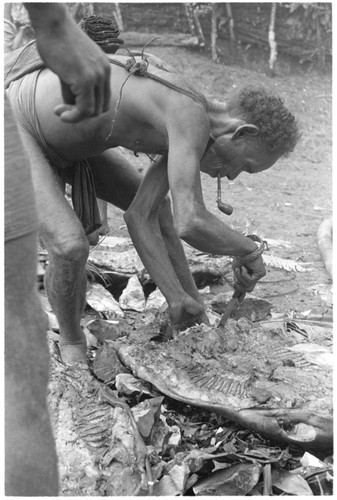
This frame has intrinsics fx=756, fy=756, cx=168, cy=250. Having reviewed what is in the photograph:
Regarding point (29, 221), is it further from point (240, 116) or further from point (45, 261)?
point (45, 261)

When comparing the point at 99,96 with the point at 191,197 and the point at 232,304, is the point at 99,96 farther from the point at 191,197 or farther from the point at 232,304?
the point at 232,304

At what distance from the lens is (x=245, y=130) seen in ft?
12.1

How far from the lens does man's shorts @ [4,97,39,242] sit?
1.74 metres

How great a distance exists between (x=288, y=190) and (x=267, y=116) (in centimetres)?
418

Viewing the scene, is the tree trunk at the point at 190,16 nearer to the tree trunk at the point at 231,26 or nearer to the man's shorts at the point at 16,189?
the tree trunk at the point at 231,26

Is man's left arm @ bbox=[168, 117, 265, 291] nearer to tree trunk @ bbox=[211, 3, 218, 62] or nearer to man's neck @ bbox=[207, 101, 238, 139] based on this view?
man's neck @ bbox=[207, 101, 238, 139]

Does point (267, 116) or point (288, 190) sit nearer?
point (267, 116)

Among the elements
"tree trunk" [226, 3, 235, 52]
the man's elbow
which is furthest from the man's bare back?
"tree trunk" [226, 3, 235, 52]

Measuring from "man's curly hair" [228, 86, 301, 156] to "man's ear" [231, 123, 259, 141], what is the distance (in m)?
Answer: 0.04

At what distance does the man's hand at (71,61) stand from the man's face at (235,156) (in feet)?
6.56

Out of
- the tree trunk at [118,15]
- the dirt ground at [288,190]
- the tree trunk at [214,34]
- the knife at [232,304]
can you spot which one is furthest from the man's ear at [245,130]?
the tree trunk at [214,34]

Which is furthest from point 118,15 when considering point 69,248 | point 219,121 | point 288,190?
point 69,248

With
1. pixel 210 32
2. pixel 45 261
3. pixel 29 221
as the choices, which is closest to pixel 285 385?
pixel 29 221

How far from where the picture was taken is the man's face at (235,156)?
3.73 metres
